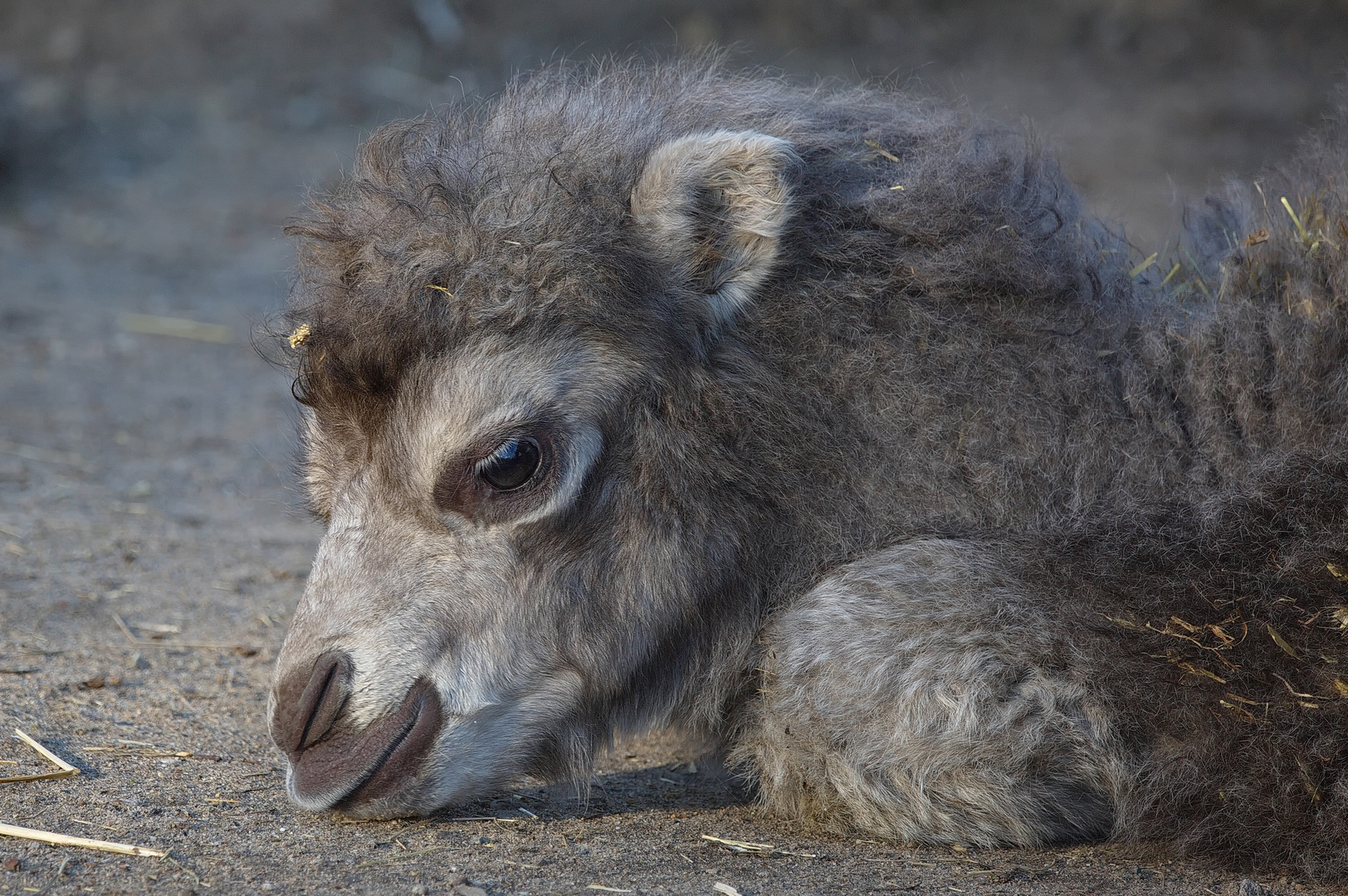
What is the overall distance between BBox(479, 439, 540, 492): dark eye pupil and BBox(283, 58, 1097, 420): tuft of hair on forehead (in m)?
0.32

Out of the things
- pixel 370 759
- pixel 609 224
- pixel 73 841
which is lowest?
pixel 73 841

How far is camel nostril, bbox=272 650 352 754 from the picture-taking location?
3844 millimetres

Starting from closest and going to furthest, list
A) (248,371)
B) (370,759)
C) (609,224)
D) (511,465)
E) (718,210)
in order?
(370,759), (511,465), (609,224), (718,210), (248,371)

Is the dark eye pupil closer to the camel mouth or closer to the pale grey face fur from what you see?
the pale grey face fur

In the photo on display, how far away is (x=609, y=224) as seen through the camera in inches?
163

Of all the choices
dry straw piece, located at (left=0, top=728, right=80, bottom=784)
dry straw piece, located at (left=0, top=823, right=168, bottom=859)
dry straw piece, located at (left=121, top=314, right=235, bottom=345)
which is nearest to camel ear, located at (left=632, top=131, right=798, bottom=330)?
dry straw piece, located at (left=0, top=823, right=168, bottom=859)

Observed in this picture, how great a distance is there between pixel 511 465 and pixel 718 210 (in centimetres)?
101

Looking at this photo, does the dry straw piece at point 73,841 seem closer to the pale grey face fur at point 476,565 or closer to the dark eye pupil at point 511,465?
the pale grey face fur at point 476,565

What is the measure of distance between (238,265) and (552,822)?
970 cm

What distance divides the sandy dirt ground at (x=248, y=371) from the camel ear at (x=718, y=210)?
1446mm

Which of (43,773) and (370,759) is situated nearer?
(370,759)

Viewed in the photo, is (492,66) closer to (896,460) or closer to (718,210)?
(718,210)

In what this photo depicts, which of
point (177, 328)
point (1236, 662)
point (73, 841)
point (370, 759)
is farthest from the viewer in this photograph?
point (177, 328)

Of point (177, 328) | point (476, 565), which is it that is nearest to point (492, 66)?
point (177, 328)
